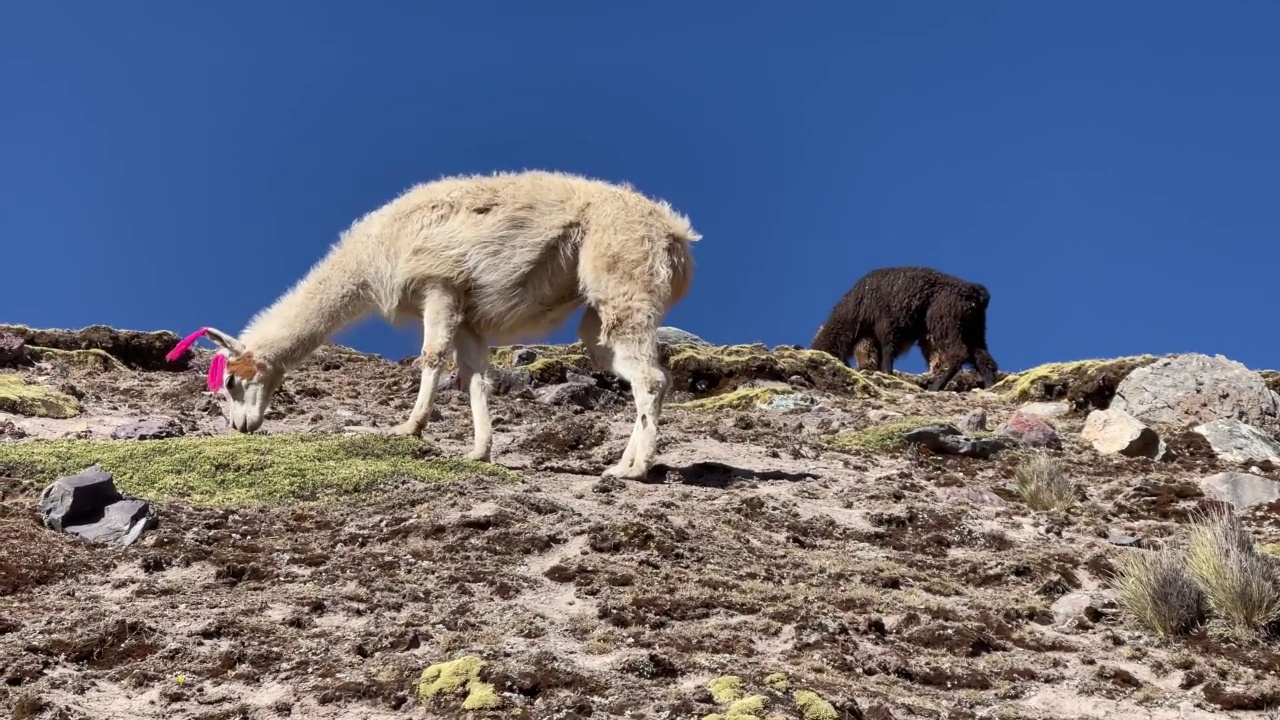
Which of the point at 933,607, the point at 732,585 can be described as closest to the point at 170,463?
A: the point at 732,585


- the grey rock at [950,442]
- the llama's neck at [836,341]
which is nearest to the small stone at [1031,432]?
the grey rock at [950,442]

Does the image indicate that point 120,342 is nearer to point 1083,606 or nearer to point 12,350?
point 12,350

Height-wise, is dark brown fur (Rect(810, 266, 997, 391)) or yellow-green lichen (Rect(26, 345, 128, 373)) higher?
dark brown fur (Rect(810, 266, 997, 391))

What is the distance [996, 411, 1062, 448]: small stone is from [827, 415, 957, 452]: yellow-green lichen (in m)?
1.13

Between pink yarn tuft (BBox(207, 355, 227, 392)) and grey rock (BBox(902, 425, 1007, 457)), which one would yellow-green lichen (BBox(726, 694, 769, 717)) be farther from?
grey rock (BBox(902, 425, 1007, 457))

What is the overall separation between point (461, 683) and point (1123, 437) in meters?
11.5

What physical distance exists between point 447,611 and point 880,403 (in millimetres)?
12650

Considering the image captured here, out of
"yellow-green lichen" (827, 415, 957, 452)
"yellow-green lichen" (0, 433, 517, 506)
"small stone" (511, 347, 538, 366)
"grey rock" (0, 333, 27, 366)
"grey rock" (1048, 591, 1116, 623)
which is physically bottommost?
"grey rock" (1048, 591, 1116, 623)

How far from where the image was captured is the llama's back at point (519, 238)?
36.1ft

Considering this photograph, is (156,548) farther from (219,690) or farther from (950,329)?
(950,329)

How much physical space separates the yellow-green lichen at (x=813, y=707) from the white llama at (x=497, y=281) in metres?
5.55

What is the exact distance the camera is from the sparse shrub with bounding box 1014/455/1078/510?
36.8 feet

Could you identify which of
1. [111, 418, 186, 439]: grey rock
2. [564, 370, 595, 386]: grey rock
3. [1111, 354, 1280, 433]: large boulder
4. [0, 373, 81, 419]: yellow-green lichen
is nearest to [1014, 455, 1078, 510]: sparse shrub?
[1111, 354, 1280, 433]: large boulder

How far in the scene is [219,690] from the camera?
565 cm
